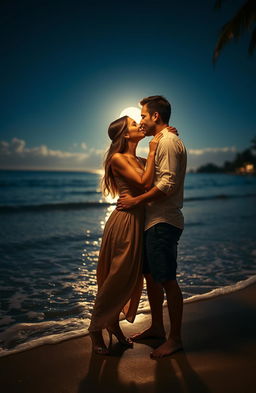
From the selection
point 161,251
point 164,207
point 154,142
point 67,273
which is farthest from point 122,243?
point 67,273

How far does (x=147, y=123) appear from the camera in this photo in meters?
3.07

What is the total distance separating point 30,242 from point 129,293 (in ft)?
19.6

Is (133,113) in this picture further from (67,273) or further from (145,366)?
(67,273)

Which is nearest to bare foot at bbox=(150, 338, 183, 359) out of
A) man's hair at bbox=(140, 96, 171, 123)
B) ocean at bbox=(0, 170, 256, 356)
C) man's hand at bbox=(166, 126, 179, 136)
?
ocean at bbox=(0, 170, 256, 356)

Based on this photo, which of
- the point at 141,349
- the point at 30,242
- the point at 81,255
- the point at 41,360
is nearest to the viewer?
the point at 41,360

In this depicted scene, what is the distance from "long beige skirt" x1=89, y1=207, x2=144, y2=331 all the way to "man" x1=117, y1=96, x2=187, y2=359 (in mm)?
93

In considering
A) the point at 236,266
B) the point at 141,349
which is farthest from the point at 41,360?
the point at 236,266

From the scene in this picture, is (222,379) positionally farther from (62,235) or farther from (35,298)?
(62,235)

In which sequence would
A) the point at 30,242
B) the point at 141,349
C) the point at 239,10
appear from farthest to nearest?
the point at 239,10
the point at 30,242
the point at 141,349

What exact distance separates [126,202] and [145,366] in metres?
1.38

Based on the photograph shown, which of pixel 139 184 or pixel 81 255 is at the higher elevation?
pixel 139 184

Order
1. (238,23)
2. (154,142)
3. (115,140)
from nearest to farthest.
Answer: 1. (154,142)
2. (115,140)
3. (238,23)

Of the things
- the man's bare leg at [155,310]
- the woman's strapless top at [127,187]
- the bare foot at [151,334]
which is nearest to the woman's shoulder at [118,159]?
the woman's strapless top at [127,187]

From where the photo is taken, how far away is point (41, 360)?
2820mm
